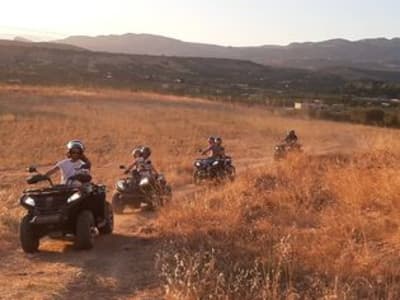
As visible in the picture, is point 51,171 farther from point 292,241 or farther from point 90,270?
point 292,241

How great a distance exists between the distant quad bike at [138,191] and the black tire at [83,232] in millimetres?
4062

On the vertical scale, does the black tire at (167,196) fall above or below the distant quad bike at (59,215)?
below

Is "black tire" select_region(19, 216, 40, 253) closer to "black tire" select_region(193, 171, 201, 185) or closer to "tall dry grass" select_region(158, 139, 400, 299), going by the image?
"tall dry grass" select_region(158, 139, 400, 299)

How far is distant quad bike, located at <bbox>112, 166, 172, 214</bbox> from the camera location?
49.0 ft

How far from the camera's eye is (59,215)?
10570 mm

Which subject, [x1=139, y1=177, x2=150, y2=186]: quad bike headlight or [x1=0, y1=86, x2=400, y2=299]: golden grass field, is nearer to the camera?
[x1=0, y1=86, x2=400, y2=299]: golden grass field

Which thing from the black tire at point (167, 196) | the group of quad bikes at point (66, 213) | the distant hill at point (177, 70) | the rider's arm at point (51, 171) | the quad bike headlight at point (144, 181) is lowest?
the distant hill at point (177, 70)

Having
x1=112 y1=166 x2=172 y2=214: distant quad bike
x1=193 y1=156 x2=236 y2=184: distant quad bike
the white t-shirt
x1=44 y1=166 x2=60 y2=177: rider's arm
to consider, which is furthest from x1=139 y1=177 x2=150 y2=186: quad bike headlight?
x1=44 y1=166 x2=60 y2=177: rider's arm

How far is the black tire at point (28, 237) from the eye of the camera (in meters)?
10.5

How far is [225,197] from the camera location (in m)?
13.0

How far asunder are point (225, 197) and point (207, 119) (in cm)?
3275

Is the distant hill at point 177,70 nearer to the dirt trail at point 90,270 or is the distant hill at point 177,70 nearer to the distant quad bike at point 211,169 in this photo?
the distant quad bike at point 211,169

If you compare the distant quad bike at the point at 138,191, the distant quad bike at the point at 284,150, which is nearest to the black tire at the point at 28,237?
the distant quad bike at the point at 138,191

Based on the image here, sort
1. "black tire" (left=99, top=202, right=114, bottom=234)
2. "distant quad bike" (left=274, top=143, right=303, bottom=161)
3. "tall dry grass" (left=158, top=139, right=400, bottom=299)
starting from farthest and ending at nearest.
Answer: "distant quad bike" (left=274, top=143, right=303, bottom=161), "black tire" (left=99, top=202, right=114, bottom=234), "tall dry grass" (left=158, top=139, right=400, bottom=299)
